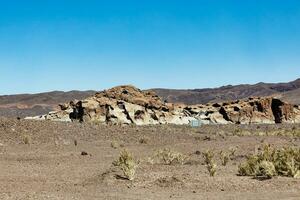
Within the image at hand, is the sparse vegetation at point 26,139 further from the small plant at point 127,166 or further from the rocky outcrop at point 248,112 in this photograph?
the rocky outcrop at point 248,112

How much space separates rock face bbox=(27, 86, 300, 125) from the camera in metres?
57.5

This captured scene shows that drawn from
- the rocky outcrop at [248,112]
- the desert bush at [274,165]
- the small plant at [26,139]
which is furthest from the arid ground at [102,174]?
the rocky outcrop at [248,112]

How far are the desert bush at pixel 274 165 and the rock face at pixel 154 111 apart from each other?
3451 cm

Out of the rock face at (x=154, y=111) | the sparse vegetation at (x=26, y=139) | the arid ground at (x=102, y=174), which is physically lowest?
the arid ground at (x=102, y=174)

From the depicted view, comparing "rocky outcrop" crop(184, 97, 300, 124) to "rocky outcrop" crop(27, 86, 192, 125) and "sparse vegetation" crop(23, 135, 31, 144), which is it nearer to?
"rocky outcrop" crop(27, 86, 192, 125)

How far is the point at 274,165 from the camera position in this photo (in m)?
19.3

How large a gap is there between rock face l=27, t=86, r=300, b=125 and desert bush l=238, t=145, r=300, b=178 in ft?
113

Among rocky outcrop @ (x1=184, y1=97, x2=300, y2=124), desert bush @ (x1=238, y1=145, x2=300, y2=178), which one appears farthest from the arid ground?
rocky outcrop @ (x1=184, y1=97, x2=300, y2=124)

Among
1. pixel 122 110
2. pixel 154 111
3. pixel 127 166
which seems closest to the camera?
pixel 127 166

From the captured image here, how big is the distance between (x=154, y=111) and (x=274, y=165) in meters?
41.7

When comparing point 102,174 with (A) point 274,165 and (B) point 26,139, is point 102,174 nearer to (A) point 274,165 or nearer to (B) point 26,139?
(A) point 274,165

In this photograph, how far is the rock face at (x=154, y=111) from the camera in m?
57.5

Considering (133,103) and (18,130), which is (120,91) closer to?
(133,103)

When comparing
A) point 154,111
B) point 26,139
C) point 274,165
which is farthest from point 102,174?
point 154,111
